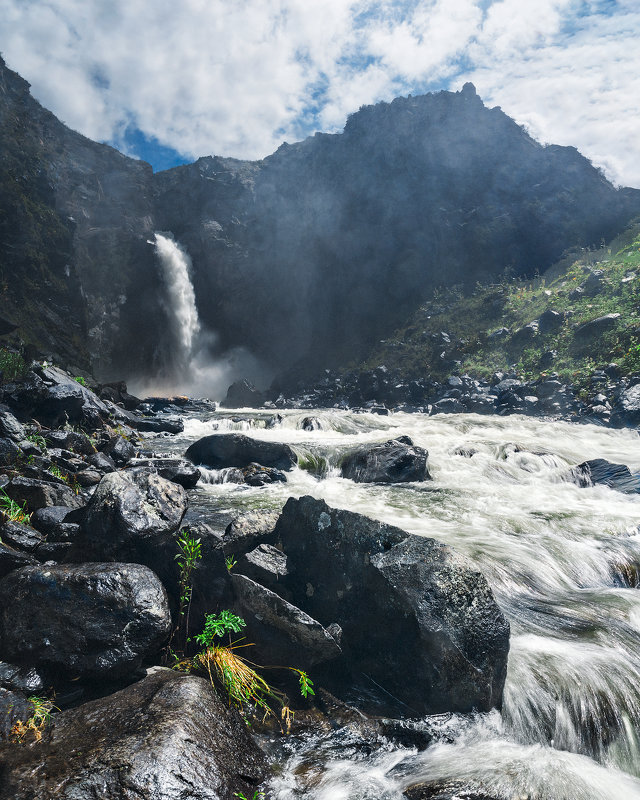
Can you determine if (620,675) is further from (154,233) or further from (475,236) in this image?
(154,233)

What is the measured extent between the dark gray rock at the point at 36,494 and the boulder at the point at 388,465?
7679 mm

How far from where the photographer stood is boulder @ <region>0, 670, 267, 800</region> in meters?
2.52

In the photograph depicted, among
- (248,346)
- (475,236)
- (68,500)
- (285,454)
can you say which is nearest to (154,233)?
(248,346)

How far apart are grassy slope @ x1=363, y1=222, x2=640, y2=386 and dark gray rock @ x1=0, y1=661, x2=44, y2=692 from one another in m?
24.8

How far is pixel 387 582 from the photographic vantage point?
4383mm

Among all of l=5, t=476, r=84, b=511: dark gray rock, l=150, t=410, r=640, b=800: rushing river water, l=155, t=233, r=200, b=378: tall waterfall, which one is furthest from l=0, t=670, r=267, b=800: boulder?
l=155, t=233, r=200, b=378: tall waterfall

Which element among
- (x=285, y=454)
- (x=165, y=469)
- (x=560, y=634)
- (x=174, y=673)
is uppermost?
(x=285, y=454)

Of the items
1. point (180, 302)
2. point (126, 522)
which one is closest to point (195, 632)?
point (126, 522)

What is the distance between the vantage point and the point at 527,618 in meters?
5.24

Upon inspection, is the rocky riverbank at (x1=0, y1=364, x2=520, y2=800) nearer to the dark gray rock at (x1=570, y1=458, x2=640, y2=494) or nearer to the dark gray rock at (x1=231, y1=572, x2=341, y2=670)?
the dark gray rock at (x1=231, y1=572, x2=341, y2=670)

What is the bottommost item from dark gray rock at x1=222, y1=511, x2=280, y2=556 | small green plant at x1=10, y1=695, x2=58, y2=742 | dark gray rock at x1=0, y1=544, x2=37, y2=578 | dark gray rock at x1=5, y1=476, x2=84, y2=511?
small green plant at x1=10, y1=695, x2=58, y2=742

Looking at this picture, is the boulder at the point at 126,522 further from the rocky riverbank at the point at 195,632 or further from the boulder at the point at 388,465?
the boulder at the point at 388,465

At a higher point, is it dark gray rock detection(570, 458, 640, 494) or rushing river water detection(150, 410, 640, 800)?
dark gray rock detection(570, 458, 640, 494)

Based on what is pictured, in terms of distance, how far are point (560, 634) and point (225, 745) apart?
13.4ft
